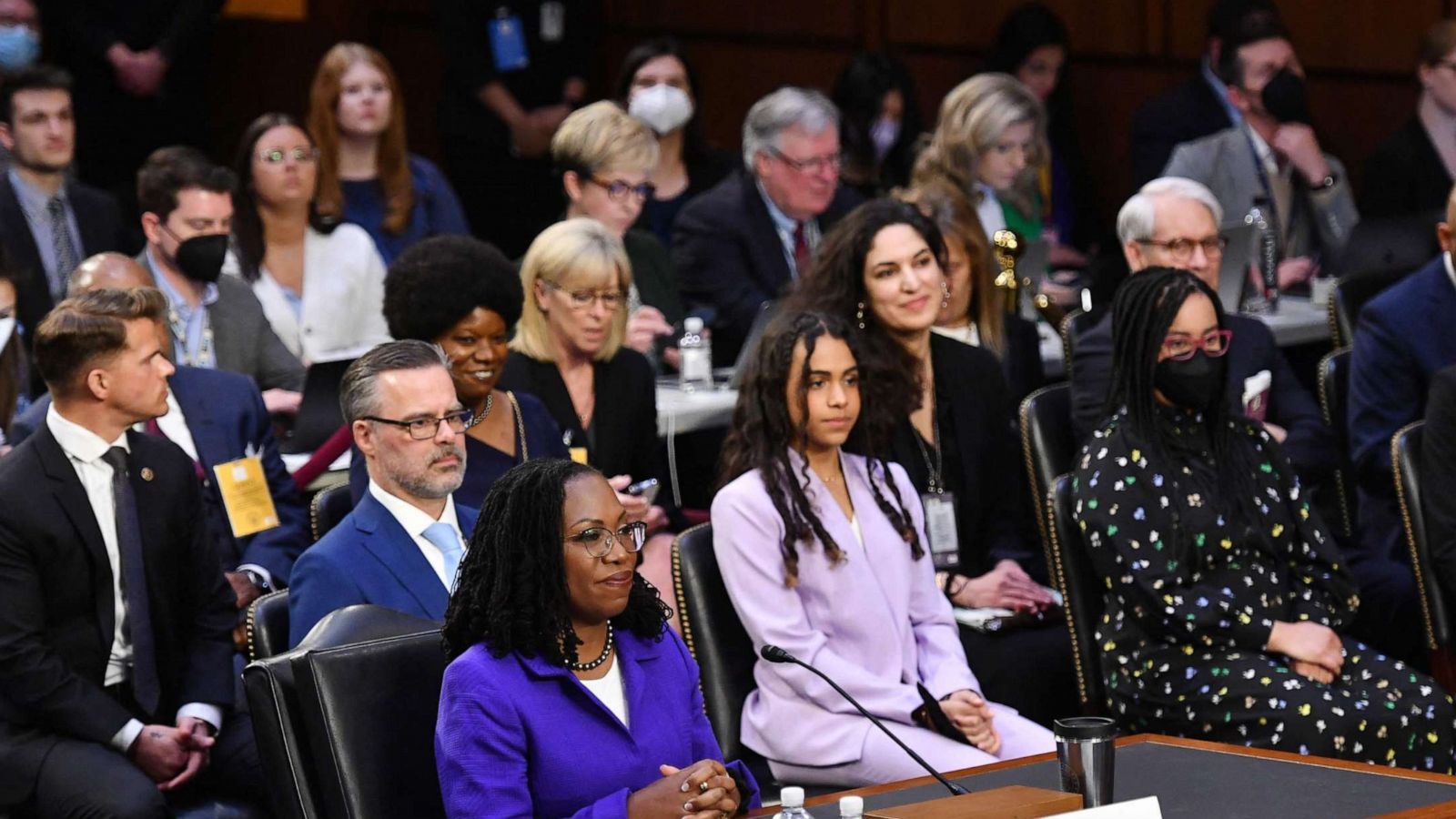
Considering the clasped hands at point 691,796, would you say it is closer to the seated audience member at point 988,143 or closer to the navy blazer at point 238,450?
the navy blazer at point 238,450

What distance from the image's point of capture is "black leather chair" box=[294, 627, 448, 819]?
8.57 feet

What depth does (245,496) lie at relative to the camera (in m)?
4.22

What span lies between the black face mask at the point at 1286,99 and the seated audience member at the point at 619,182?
7.22ft

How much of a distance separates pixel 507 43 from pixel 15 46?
1918 mm

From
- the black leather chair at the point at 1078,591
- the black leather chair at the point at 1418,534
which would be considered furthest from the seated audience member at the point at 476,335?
the black leather chair at the point at 1418,534

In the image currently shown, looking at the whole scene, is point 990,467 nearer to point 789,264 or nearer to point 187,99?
point 789,264

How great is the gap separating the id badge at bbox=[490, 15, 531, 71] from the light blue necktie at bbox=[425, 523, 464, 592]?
4594mm

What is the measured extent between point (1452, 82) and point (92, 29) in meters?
4.61

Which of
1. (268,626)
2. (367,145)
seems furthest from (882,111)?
(268,626)

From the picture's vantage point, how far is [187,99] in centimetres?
725

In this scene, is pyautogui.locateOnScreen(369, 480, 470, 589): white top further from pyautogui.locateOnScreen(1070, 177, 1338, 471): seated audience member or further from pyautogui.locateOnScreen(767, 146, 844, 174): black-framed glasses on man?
pyautogui.locateOnScreen(767, 146, 844, 174): black-framed glasses on man

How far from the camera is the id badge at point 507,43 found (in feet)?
25.2

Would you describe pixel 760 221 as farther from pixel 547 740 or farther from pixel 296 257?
pixel 547 740

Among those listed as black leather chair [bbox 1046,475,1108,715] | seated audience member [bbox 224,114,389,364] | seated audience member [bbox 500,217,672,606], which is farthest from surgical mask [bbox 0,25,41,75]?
black leather chair [bbox 1046,475,1108,715]
